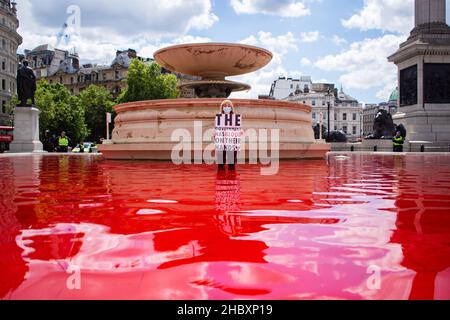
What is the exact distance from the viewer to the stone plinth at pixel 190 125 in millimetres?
12516

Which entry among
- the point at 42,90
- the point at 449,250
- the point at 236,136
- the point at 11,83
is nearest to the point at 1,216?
the point at 449,250

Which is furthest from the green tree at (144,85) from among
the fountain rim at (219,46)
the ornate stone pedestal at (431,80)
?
the fountain rim at (219,46)

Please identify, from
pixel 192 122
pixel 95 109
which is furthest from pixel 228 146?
pixel 95 109

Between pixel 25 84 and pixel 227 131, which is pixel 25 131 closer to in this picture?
pixel 25 84

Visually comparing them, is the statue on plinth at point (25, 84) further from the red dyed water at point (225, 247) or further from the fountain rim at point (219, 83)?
the red dyed water at point (225, 247)

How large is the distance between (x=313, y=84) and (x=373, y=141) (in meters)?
86.9

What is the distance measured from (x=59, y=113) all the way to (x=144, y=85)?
36.7 ft

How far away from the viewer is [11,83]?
67312 mm

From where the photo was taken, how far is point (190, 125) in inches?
496

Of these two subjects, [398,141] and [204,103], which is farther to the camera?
[398,141]

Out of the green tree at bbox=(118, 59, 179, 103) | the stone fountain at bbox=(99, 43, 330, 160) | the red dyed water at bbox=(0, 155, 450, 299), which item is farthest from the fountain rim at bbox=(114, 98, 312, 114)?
the green tree at bbox=(118, 59, 179, 103)
